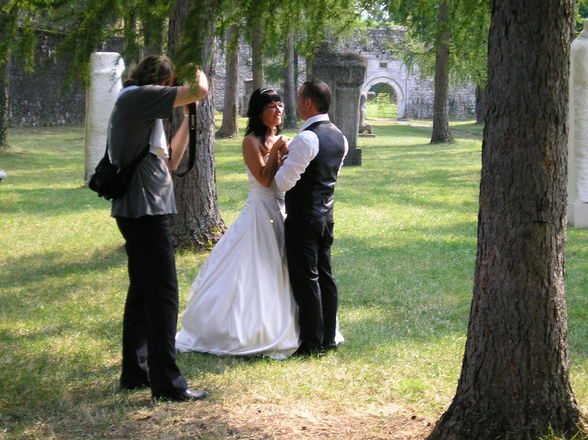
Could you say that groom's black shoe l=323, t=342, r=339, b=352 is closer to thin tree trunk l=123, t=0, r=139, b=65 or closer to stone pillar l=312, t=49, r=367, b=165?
thin tree trunk l=123, t=0, r=139, b=65

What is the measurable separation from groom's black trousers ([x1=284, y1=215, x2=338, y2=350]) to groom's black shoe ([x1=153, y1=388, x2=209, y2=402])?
1065 millimetres

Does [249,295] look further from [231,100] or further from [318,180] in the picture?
[231,100]

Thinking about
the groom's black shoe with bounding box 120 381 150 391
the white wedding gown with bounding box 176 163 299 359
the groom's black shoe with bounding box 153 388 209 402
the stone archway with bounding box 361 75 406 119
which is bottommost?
the groom's black shoe with bounding box 120 381 150 391

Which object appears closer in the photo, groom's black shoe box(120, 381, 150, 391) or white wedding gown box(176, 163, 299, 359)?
groom's black shoe box(120, 381, 150, 391)

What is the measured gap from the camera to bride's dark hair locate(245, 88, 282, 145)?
566 centimetres

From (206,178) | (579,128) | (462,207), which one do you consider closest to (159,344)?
(206,178)

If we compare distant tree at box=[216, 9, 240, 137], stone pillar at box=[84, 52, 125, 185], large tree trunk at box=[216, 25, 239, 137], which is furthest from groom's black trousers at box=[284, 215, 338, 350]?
large tree trunk at box=[216, 25, 239, 137]

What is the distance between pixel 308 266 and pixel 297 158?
728 mm

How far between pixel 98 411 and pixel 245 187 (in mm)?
10593

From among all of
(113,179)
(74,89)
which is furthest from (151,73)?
(74,89)

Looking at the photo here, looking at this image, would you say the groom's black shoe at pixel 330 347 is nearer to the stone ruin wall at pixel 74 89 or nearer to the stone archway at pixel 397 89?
the stone ruin wall at pixel 74 89

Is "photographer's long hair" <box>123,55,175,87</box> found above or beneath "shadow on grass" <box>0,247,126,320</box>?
above

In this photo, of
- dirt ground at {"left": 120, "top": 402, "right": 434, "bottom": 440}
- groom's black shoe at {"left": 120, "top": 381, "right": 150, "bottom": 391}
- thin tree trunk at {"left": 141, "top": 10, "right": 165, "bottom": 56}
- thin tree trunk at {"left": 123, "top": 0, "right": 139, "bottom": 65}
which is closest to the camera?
thin tree trunk at {"left": 141, "top": 10, "right": 165, "bottom": 56}

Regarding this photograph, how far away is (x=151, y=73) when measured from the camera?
14.5 ft
